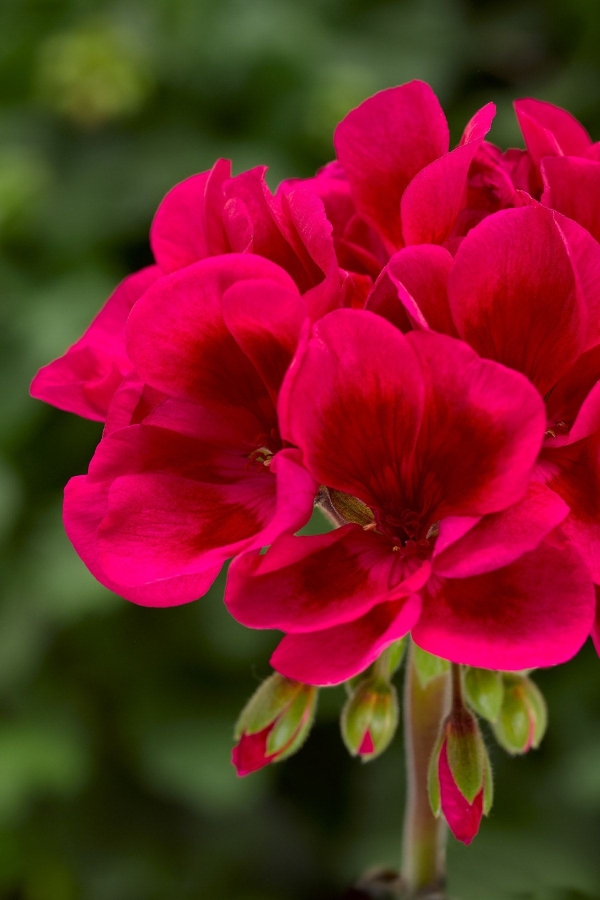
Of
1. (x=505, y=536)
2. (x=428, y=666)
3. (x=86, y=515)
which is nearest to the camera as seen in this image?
(x=505, y=536)

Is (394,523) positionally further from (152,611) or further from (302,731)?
(152,611)

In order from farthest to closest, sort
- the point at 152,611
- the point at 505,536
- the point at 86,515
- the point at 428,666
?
1. the point at 152,611
2. the point at 428,666
3. the point at 86,515
4. the point at 505,536

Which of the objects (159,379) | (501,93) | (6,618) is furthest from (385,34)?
(159,379)

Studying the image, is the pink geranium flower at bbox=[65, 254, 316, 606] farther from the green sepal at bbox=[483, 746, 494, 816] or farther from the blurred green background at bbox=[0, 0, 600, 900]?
the blurred green background at bbox=[0, 0, 600, 900]

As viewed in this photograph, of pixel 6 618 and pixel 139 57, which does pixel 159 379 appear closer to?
pixel 6 618

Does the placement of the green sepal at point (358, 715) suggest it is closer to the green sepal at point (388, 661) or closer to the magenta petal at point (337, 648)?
the green sepal at point (388, 661)

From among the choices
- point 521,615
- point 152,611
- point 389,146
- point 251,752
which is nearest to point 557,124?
point 389,146
